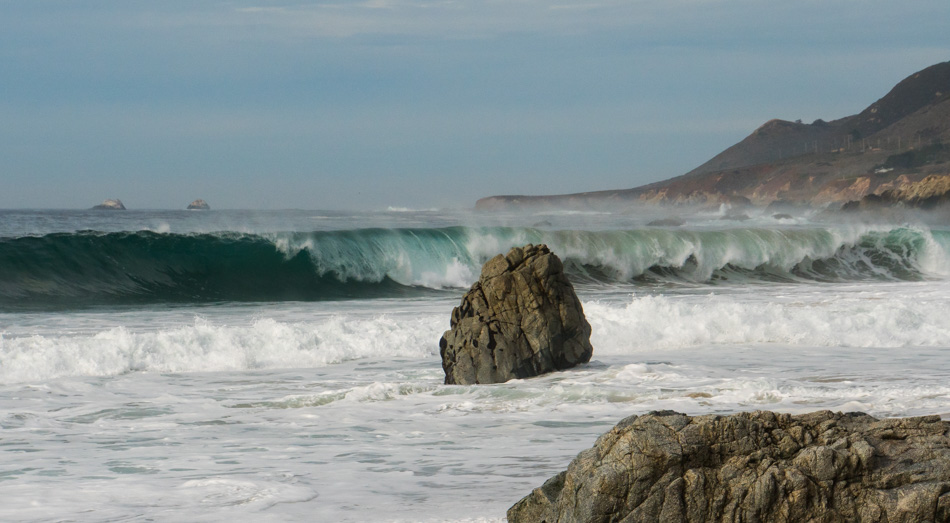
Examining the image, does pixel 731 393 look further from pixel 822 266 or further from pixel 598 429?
pixel 822 266

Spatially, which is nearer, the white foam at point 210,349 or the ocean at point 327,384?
the ocean at point 327,384

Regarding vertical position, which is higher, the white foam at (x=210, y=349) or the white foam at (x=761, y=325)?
the white foam at (x=210, y=349)

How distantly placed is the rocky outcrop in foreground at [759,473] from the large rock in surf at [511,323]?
5.93m

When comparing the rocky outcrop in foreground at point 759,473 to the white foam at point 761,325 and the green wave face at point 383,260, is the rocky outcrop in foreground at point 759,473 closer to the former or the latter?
the white foam at point 761,325

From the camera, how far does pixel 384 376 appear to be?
11.5 meters

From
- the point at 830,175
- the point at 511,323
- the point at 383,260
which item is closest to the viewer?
the point at 511,323

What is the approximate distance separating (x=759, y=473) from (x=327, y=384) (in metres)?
7.37

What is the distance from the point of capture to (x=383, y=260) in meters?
27.9

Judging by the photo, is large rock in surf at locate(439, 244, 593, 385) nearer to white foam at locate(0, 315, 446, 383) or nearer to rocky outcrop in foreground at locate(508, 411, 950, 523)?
white foam at locate(0, 315, 446, 383)

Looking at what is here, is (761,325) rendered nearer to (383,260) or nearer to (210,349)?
(210,349)

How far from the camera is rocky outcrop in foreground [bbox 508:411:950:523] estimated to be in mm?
4121

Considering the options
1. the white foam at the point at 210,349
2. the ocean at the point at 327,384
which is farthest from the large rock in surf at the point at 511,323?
the white foam at the point at 210,349

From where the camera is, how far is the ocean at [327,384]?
6438mm

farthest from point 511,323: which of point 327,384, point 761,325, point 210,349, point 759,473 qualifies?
point 759,473
